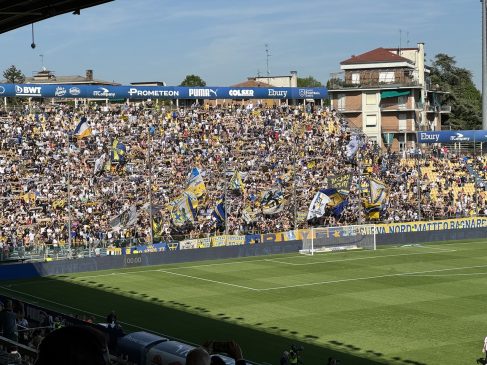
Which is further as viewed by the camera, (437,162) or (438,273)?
(437,162)

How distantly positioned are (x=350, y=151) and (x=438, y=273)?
2369cm

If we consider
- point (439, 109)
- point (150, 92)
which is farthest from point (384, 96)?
point (150, 92)

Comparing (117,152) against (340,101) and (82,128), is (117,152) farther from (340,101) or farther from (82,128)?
(340,101)

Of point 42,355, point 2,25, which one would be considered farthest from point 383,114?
point 42,355

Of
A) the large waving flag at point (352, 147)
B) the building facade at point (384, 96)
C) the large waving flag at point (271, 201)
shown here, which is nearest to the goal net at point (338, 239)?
the large waving flag at point (271, 201)

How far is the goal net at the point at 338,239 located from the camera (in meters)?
61.6

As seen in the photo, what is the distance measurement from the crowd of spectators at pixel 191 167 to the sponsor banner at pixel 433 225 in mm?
1557

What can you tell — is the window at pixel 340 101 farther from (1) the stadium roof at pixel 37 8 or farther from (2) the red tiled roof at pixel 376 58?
(1) the stadium roof at pixel 37 8

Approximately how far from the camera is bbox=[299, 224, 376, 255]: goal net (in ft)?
202

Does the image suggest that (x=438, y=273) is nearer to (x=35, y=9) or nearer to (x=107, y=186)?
(x=107, y=186)

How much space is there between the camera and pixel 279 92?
8375 centimetres

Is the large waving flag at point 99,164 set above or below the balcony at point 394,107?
below

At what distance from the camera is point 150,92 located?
7656 centimetres

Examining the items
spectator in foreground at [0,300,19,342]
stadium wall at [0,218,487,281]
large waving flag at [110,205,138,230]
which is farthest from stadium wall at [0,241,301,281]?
spectator in foreground at [0,300,19,342]
